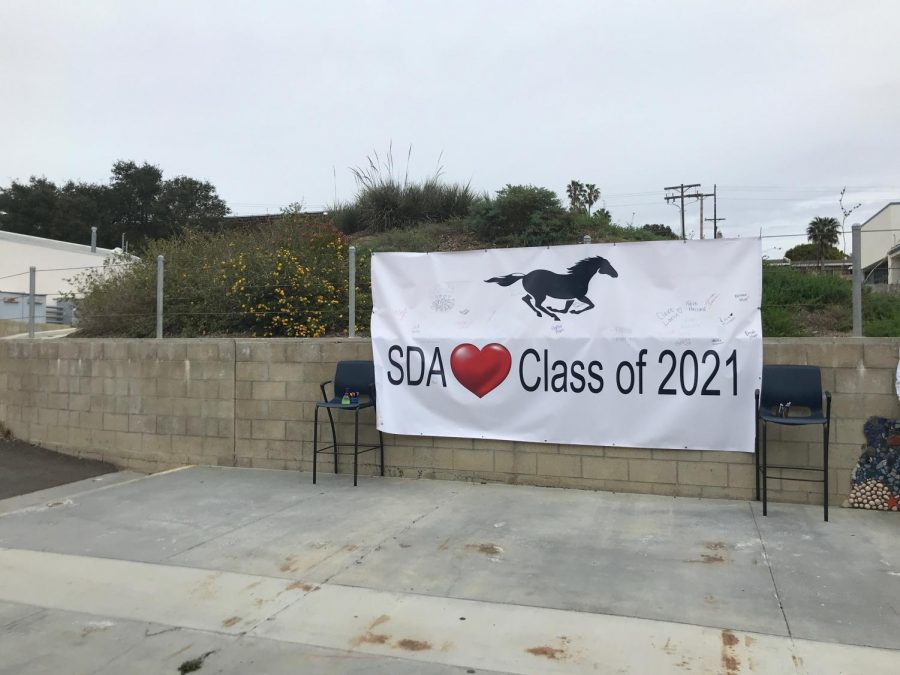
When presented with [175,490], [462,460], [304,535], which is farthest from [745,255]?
[175,490]

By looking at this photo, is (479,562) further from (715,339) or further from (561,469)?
(715,339)

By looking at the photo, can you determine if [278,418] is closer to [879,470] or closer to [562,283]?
[562,283]

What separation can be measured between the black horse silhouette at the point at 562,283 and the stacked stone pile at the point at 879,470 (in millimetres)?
2563

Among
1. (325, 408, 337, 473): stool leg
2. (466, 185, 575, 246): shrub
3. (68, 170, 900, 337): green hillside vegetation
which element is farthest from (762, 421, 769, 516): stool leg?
(466, 185, 575, 246): shrub

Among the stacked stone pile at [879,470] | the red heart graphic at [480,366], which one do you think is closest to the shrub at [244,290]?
the red heart graphic at [480,366]

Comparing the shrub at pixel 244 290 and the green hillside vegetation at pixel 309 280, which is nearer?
the green hillside vegetation at pixel 309 280

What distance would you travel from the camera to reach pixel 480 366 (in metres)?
6.85

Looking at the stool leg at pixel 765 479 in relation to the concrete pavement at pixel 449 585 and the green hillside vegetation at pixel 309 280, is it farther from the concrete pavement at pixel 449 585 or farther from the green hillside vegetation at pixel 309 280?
the green hillside vegetation at pixel 309 280

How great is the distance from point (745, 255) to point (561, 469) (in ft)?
8.55

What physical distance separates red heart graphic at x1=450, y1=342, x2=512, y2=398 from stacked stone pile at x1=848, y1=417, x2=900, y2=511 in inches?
125

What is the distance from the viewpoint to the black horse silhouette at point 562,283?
6504 millimetres

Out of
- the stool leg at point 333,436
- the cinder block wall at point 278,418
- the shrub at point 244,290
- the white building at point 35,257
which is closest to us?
the cinder block wall at point 278,418

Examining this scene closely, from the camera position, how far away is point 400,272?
7.25 m

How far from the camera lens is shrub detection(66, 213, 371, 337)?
356 inches
